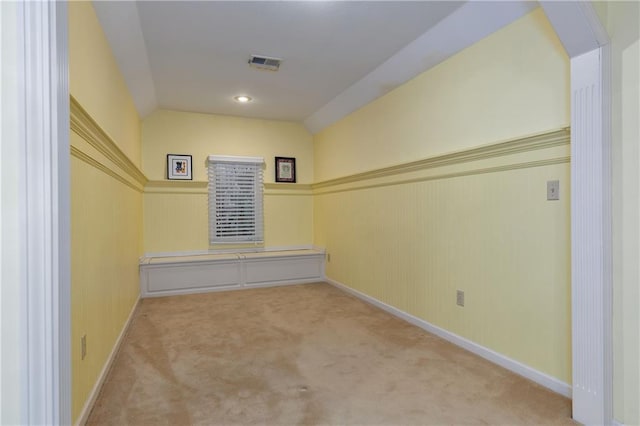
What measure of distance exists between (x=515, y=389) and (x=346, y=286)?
2590mm

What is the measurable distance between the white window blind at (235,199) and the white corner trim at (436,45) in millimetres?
1780

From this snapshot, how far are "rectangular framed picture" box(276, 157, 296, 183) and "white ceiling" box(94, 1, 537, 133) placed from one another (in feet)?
4.28

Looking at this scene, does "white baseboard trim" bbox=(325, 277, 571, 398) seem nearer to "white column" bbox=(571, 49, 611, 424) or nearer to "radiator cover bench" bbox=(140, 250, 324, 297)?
"white column" bbox=(571, 49, 611, 424)

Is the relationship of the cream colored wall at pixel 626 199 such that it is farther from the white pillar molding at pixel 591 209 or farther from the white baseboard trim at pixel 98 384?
the white baseboard trim at pixel 98 384

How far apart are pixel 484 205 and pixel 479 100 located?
2.56 feet

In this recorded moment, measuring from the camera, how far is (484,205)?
2482 mm

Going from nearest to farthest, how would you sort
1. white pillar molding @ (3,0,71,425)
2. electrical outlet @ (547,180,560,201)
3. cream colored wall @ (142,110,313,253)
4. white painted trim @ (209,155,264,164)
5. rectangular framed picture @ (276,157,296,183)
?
white pillar molding @ (3,0,71,425) → electrical outlet @ (547,180,560,201) → cream colored wall @ (142,110,313,253) → white painted trim @ (209,155,264,164) → rectangular framed picture @ (276,157,296,183)

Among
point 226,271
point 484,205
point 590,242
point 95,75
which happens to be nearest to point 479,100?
point 484,205

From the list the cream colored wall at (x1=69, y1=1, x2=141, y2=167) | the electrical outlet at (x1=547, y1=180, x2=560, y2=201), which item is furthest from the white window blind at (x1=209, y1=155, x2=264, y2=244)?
the electrical outlet at (x1=547, y1=180, x2=560, y2=201)

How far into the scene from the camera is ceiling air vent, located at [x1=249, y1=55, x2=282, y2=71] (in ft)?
10.4

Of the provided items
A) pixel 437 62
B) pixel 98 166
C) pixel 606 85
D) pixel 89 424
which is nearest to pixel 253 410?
pixel 89 424

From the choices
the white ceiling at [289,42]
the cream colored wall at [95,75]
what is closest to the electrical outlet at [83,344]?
the cream colored wall at [95,75]

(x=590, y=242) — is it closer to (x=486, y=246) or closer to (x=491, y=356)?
(x=486, y=246)

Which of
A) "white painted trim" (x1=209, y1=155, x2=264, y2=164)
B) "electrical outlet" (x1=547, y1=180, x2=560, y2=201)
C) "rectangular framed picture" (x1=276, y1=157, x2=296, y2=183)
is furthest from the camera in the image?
"rectangular framed picture" (x1=276, y1=157, x2=296, y2=183)
